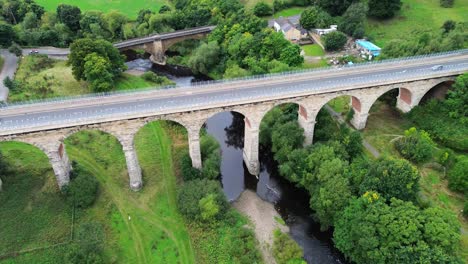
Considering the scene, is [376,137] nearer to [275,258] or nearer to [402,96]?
[402,96]

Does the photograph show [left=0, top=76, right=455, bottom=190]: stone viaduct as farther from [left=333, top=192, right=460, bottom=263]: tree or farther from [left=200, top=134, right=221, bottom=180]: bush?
[left=333, top=192, right=460, bottom=263]: tree

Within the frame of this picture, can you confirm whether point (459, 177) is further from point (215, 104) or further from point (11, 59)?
point (11, 59)

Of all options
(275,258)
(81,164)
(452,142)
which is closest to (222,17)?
(81,164)

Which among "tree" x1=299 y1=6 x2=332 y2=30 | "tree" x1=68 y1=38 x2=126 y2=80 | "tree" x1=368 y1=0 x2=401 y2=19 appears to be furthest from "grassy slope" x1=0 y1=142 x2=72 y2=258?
"tree" x1=368 y1=0 x2=401 y2=19

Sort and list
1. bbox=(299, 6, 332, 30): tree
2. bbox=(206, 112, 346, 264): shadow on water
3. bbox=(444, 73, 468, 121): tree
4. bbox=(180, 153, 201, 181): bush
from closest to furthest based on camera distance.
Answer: bbox=(206, 112, 346, 264): shadow on water, bbox=(180, 153, 201, 181): bush, bbox=(444, 73, 468, 121): tree, bbox=(299, 6, 332, 30): tree

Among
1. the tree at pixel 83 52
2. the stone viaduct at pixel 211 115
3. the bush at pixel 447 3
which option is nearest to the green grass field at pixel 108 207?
the stone viaduct at pixel 211 115

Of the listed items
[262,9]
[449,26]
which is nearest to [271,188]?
[449,26]
